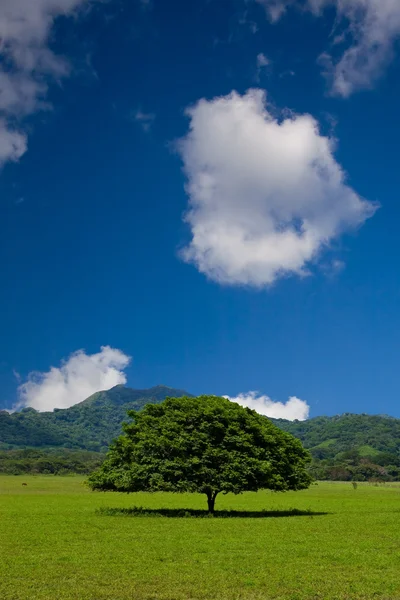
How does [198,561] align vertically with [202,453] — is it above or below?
below

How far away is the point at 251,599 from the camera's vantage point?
70.4ft

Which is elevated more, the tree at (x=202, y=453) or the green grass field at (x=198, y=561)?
the tree at (x=202, y=453)

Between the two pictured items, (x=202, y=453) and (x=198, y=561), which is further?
(x=202, y=453)

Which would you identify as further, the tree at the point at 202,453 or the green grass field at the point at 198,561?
the tree at the point at 202,453

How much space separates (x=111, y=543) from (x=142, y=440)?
2358 cm

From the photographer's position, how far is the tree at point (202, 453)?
184ft

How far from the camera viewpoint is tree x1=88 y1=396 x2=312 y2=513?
56.2m

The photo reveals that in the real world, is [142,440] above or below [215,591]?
above

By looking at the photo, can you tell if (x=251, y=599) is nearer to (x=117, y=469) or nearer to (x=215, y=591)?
(x=215, y=591)

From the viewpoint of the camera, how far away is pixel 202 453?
57.6 m

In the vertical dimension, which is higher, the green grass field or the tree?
the tree

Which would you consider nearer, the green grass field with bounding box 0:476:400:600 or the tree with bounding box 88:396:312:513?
the green grass field with bounding box 0:476:400:600

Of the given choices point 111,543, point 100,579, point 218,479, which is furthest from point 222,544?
point 218,479

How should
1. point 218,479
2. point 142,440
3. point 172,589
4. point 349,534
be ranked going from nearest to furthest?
point 172,589 → point 349,534 → point 218,479 → point 142,440
